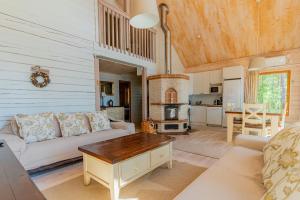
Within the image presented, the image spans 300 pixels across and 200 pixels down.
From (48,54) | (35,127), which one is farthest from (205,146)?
(48,54)

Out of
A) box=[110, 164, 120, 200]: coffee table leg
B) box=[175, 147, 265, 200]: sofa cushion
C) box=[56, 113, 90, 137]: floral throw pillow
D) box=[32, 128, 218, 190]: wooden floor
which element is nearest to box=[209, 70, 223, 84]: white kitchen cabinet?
box=[32, 128, 218, 190]: wooden floor

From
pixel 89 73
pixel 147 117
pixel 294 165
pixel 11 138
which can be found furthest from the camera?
pixel 147 117

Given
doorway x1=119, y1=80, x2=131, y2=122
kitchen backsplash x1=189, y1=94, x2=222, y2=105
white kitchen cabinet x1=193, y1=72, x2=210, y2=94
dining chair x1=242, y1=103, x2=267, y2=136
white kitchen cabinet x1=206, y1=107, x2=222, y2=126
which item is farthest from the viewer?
doorway x1=119, y1=80, x2=131, y2=122

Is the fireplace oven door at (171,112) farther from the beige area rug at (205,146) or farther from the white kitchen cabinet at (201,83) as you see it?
the white kitchen cabinet at (201,83)

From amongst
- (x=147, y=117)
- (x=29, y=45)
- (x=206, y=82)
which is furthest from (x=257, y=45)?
(x=29, y=45)

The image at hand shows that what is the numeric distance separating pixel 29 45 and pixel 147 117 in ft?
12.3

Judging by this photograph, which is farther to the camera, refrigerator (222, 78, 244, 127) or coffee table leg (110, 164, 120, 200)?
refrigerator (222, 78, 244, 127)

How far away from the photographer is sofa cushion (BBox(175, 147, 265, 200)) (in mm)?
1019

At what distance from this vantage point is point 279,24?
4230mm

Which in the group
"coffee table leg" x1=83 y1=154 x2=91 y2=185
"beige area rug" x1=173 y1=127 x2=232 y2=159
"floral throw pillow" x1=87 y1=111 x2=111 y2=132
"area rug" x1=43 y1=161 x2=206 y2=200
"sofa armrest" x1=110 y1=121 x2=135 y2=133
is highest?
"floral throw pillow" x1=87 y1=111 x2=111 y2=132

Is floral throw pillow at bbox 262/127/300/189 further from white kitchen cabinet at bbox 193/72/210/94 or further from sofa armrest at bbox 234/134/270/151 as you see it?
white kitchen cabinet at bbox 193/72/210/94

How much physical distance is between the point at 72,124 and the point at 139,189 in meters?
1.76

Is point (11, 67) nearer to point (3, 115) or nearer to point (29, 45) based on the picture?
point (29, 45)

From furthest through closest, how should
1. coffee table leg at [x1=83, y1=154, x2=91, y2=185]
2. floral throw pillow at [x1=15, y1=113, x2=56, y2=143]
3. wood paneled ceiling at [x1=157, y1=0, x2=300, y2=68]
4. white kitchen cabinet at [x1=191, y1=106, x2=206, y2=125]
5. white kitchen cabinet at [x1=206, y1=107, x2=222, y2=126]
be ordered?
white kitchen cabinet at [x1=191, y1=106, x2=206, y2=125] → white kitchen cabinet at [x1=206, y1=107, x2=222, y2=126] → wood paneled ceiling at [x1=157, y1=0, x2=300, y2=68] → floral throw pillow at [x1=15, y1=113, x2=56, y2=143] → coffee table leg at [x1=83, y1=154, x2=91, y2=185]
